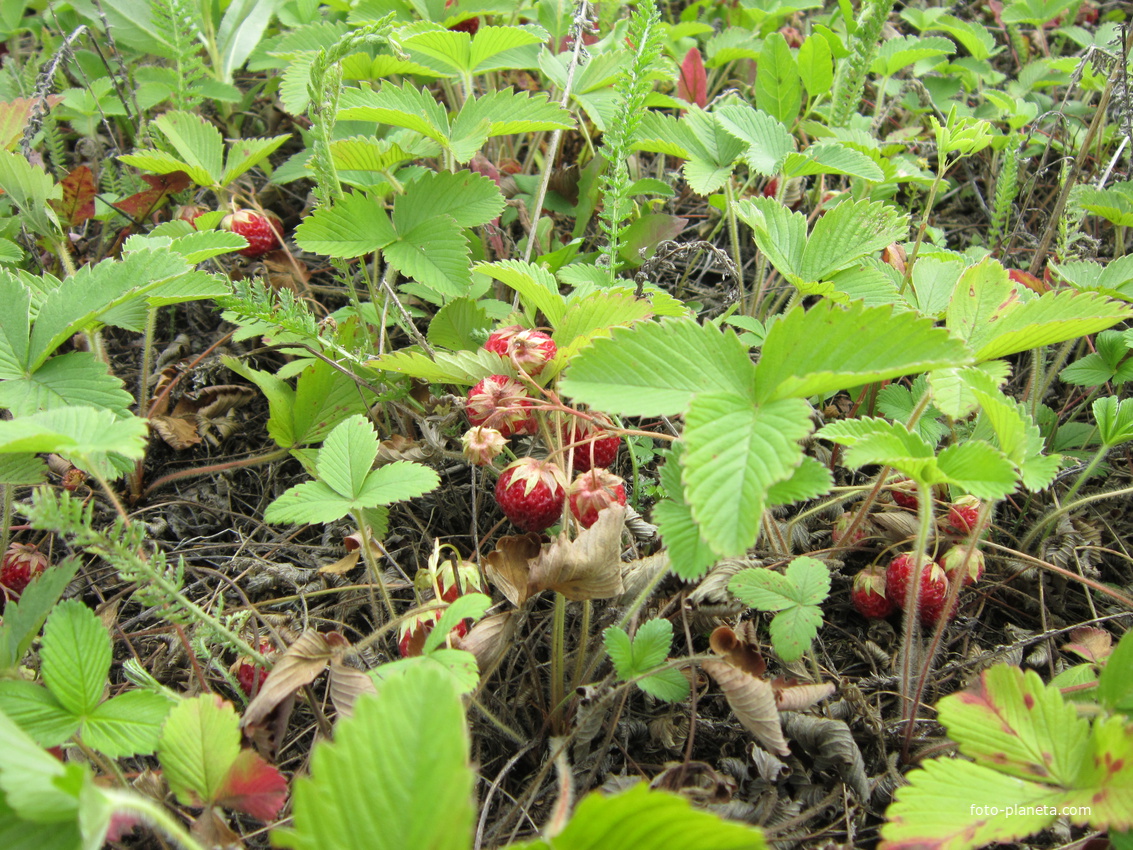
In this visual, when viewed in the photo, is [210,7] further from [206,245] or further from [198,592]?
[198,592]

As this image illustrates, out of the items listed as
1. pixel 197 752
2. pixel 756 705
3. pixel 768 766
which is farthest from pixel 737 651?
pixel 197 752

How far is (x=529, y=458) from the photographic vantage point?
137 centimetres

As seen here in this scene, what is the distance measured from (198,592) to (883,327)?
1497 mm

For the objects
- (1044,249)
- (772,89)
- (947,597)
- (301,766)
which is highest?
(772,89)

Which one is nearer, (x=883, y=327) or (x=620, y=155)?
(x=883, y=327)

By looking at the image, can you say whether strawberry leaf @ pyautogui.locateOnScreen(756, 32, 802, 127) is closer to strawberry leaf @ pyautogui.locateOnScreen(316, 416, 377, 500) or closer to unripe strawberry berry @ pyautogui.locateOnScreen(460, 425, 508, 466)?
unripe strawberry berry @ pyautogui.locateOnScreen(460, 425, 508, 466)

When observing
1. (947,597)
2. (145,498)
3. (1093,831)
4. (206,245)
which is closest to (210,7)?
(206,245)

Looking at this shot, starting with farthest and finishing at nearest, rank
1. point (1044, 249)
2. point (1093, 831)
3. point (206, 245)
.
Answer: point (1044, 249) → point (206, 245) → point (1093, 831)

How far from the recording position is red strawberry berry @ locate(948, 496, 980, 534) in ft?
4.95

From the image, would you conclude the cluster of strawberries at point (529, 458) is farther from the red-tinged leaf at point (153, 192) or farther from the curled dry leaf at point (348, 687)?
the red-tinged leaf at point (153, 192)

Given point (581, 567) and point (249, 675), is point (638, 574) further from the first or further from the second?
point (249, 675)

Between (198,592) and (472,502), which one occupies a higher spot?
(472,502)

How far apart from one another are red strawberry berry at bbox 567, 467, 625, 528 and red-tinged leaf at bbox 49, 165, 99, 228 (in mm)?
1825

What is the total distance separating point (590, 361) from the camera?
1082mm
